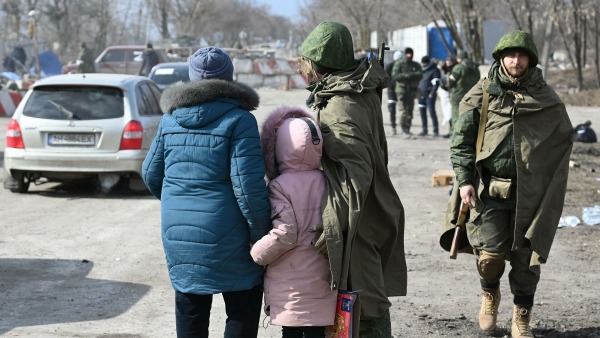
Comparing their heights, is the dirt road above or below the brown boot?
below

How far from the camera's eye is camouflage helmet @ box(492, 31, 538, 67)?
19.8ft

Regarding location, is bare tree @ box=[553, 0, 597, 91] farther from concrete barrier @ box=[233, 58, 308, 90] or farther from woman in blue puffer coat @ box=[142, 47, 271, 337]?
woman in blue puffer coat @ box=[142, 47, 271, 337]

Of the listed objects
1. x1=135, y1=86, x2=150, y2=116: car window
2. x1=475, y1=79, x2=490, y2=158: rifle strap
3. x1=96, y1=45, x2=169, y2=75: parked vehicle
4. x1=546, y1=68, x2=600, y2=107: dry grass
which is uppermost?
x1=475, y1=79, x2=490, y2=158: rifle strap

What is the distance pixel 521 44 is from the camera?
19.7 ft

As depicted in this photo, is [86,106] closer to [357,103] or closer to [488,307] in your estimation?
[488,307]

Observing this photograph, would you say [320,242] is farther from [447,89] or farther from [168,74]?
[168,74]

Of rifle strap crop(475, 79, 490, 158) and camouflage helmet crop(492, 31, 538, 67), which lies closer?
camouflage helmet crop(492, 31, 538, 67)

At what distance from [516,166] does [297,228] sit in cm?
215

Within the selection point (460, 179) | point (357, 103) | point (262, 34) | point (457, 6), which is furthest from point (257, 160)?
point (262, 34)

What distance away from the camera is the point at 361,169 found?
448cm

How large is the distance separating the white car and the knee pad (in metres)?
6.84

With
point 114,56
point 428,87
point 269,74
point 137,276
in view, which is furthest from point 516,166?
point 269,74

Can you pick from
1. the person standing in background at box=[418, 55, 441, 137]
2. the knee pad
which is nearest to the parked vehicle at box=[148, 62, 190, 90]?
the person standing in background at box=[418, 55, 441, 137]

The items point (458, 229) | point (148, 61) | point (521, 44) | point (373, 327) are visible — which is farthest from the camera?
point (148, 61)
